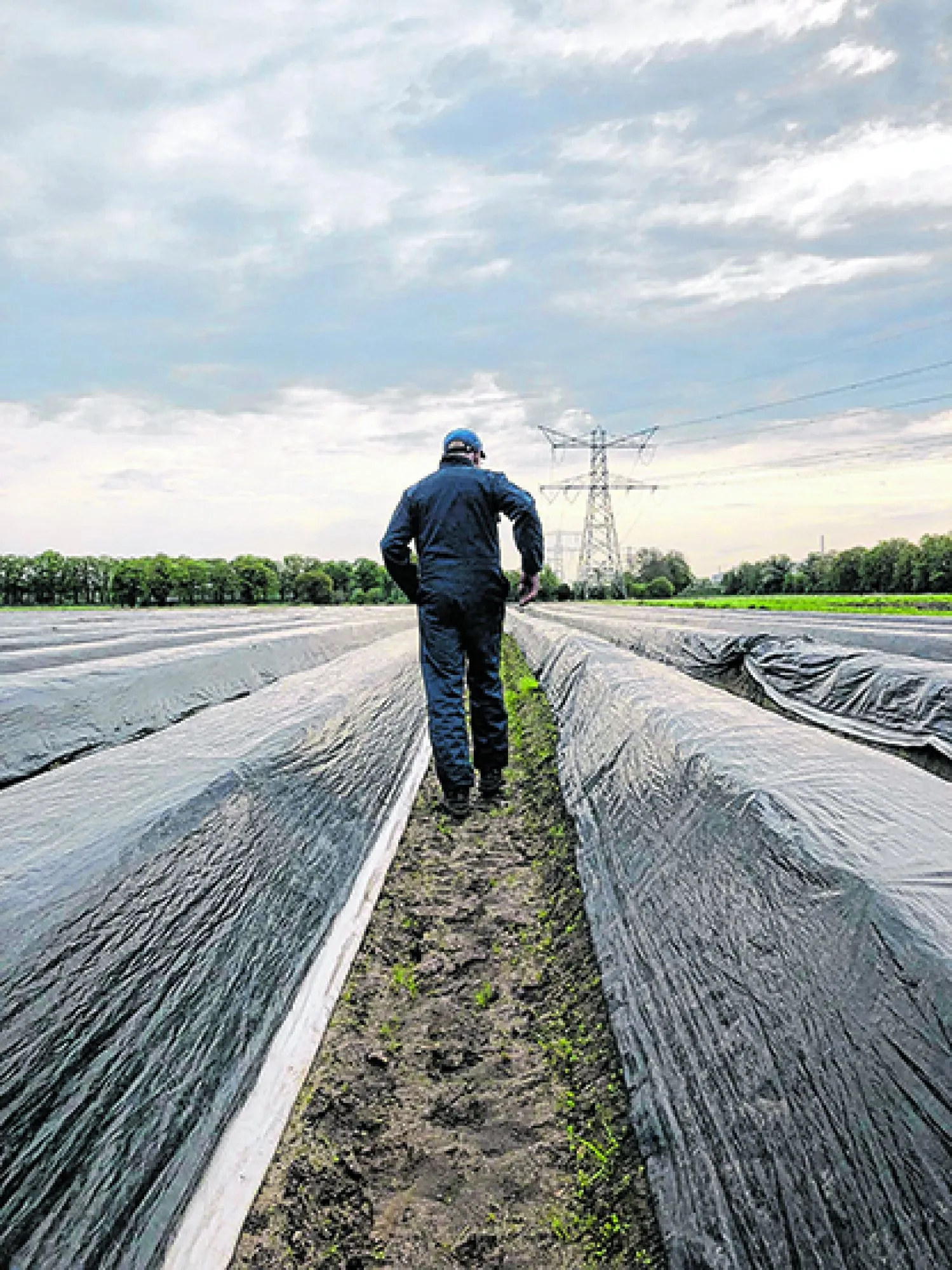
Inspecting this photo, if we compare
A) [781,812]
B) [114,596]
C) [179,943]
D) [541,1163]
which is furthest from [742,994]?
[114,596]

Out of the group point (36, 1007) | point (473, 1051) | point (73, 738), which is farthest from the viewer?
point (73, 738)

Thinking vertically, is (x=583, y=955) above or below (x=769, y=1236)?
below

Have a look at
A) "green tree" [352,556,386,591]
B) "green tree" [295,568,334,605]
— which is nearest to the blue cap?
"green tree" [295,568,334,605]

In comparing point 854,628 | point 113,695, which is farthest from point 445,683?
point 854,628

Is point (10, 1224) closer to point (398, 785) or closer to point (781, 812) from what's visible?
point (781, 812)

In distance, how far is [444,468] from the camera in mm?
3959

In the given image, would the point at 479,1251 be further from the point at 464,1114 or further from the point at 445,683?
the point at 445,683

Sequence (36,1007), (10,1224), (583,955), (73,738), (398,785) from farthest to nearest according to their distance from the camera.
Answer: (398,785) < (73,738) < (583,955) < (36,1007) < (10,1224)

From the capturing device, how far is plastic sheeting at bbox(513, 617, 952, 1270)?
3.36 ft

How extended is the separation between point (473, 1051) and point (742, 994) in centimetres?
87

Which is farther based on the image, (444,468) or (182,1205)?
(444,468)

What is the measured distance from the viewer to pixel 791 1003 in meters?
1.29

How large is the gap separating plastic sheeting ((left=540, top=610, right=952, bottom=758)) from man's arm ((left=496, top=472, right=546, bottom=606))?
148cm

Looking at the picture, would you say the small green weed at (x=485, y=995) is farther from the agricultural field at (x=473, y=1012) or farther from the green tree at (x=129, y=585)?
the green tree at (x=129, y=585)
